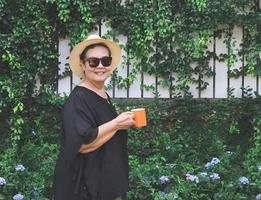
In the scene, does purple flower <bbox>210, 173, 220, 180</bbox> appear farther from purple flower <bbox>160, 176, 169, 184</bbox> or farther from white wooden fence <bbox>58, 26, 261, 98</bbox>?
white wooden fence <bbox>58, 26, 261, 98</bbox>

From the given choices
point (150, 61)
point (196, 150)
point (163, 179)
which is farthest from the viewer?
point (150, 61)

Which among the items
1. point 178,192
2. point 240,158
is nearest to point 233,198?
point 178,192

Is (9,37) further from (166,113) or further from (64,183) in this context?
(64,183)

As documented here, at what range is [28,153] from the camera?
19.8ft

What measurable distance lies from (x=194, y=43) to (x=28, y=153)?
2.16 m

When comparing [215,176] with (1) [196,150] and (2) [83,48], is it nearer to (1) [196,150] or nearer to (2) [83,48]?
(1) [196,150]

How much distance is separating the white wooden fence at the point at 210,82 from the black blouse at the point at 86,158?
11.3 feet

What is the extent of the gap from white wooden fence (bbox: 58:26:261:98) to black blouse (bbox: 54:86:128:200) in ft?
11.3

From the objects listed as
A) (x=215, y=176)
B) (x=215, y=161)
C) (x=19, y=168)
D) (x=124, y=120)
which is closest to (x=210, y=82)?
(x=215, y=161)

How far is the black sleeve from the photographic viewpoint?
3.11 metres

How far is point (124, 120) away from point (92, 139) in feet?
0.65

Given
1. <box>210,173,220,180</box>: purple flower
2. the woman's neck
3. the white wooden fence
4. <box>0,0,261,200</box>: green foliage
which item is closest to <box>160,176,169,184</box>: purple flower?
<box>210,173,220,180</box>: purple flower

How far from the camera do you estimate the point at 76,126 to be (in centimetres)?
313

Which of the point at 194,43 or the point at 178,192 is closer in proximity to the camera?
the point at 178,192
